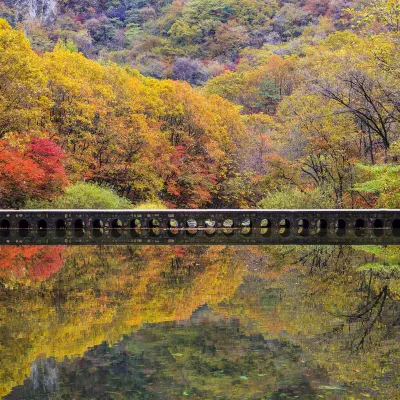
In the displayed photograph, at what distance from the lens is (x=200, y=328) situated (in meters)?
16.4

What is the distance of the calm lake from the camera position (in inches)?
504

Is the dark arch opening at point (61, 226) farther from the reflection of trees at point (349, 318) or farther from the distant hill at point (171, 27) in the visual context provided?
the distant hill at point (171, 27)

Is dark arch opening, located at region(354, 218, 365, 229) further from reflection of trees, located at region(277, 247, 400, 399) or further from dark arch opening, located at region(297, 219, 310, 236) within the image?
reflection of trees, located at region(277, 247, 400, 399)

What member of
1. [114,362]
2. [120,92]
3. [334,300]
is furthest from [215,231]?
[114,362]

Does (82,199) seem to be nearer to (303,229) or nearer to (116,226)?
(116,226)

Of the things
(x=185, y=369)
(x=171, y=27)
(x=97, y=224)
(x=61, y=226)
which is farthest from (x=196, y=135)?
(x=171, y=27)

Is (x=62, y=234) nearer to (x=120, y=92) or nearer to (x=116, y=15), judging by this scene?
(x=120, y=92)

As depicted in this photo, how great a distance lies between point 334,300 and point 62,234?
2122 centimetres

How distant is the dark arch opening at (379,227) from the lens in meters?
37.9

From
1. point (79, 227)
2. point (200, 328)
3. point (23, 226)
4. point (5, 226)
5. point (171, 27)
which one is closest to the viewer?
point (200, 328)

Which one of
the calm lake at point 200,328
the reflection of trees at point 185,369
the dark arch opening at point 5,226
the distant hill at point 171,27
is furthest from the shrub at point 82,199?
the distant hill at point 171,27

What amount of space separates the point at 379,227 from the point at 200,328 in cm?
2663

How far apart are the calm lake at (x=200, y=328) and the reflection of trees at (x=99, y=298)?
3 cm

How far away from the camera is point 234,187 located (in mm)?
57500
